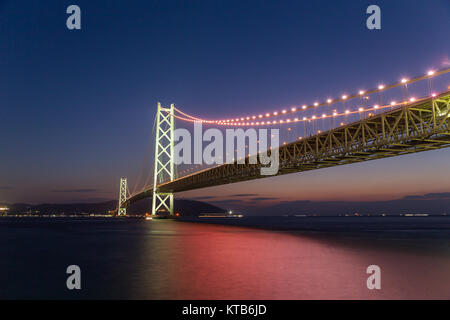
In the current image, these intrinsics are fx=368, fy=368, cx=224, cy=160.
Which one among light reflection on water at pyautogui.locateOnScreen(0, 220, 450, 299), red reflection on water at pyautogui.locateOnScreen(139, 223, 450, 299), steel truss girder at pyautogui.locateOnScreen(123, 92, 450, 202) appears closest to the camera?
red reflection on water at pyautogui.locateOnScreen(139, 223, 450, 299)

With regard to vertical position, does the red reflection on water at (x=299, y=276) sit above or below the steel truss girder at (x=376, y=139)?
below

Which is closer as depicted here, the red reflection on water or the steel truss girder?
the red reflection on water

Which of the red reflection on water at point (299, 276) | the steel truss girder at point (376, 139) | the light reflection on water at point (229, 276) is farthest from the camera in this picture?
the steel truss girder at point (376, 139)

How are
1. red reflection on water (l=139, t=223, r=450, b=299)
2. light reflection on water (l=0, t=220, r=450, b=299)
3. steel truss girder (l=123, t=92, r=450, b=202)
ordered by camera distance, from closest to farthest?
red reflection on water (l=139, t=223, r=450, b=299) → light reflection on water (l=0, t=220, r=450, b=299) → steel truss girder (l=123, t=92, r=450, b=202)

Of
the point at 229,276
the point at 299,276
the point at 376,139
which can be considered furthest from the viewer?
the point at 376,139

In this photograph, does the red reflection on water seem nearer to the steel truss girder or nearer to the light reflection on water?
the light reflection on water

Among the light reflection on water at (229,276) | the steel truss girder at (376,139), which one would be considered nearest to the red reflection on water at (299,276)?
the light reflection on water at (229,276)

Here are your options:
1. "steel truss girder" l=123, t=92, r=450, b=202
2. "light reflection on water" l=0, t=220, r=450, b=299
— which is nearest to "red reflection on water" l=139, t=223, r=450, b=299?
"light reflection on water" l=0, t=220, r=450, b=299

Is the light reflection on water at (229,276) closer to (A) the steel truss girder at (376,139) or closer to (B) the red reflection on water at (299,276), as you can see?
(B) the red reflection on water at (299,276)

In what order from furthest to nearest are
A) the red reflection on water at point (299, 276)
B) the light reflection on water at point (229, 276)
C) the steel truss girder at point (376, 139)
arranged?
1. the steel truss girder at point (376, 139)
2. the light reflection on water at point (229, 276)
3. the red reflection on water at point (299, 276)

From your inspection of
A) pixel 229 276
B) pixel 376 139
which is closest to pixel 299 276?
pixel 229 276

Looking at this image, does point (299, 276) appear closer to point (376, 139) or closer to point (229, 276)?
point (229, 276)

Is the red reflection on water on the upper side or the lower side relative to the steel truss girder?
lower

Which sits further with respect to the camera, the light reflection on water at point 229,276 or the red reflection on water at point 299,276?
the light reflection on water at point 229,276
